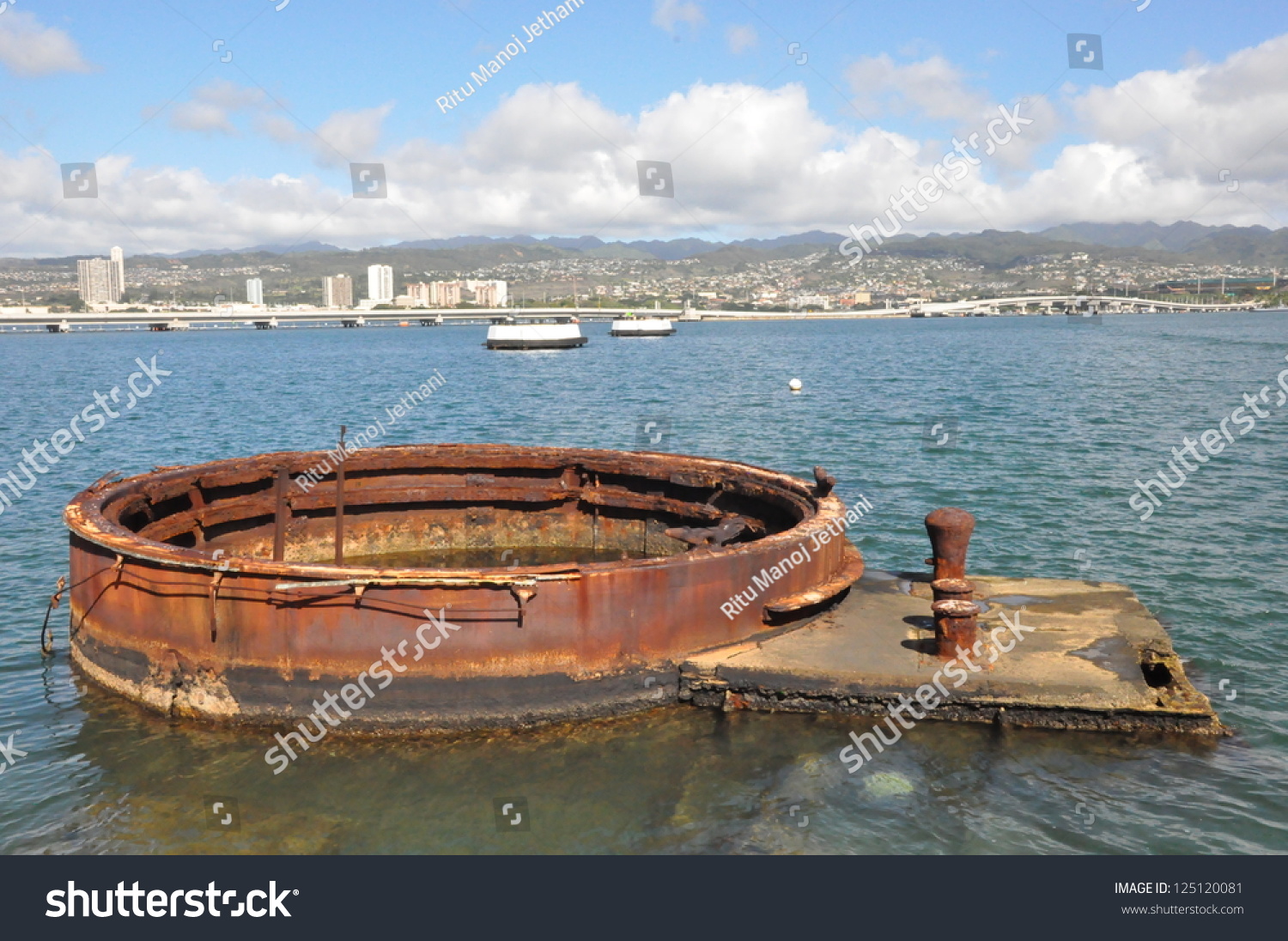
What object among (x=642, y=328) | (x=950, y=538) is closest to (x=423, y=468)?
(x=950, y=538)

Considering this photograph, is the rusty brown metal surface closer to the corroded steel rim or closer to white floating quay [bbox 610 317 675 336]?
the corroded steel rim

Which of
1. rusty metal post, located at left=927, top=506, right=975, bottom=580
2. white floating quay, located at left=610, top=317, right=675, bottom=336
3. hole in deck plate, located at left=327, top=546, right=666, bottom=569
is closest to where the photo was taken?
rusty metal post, located at left=927, top=506, right=975, bottom=580

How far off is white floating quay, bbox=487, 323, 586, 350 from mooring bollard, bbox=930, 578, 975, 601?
10897 cm

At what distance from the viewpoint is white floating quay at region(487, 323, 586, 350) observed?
115875mm

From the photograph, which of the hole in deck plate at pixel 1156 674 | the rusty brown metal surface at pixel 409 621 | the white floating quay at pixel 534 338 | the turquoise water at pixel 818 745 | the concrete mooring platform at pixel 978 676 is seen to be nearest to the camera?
the turquoise water at pixel 818 745

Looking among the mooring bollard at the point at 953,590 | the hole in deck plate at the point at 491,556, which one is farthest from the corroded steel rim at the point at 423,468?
the mooring bollard at the point at 953,590

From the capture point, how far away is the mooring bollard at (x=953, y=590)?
29.1 feet

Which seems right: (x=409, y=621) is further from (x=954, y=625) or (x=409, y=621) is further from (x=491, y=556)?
(x=491, y=556)

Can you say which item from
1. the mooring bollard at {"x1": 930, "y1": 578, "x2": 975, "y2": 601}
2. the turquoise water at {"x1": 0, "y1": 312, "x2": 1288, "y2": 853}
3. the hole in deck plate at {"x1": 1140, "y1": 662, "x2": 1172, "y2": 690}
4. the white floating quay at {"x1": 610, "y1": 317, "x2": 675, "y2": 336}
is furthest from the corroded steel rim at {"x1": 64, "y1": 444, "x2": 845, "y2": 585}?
the white floating quay at {"x1": 610, "y1": 317, "x2": 675, "y2": 336}

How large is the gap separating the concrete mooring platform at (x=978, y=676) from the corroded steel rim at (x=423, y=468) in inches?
45.5

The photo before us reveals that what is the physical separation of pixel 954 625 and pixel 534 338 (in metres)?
110

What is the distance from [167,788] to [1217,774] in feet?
29.7

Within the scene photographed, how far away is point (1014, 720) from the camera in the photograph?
8.59 metres

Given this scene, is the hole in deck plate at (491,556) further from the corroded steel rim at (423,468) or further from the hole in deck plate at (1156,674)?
the hole in deck plate at (1156,674)
